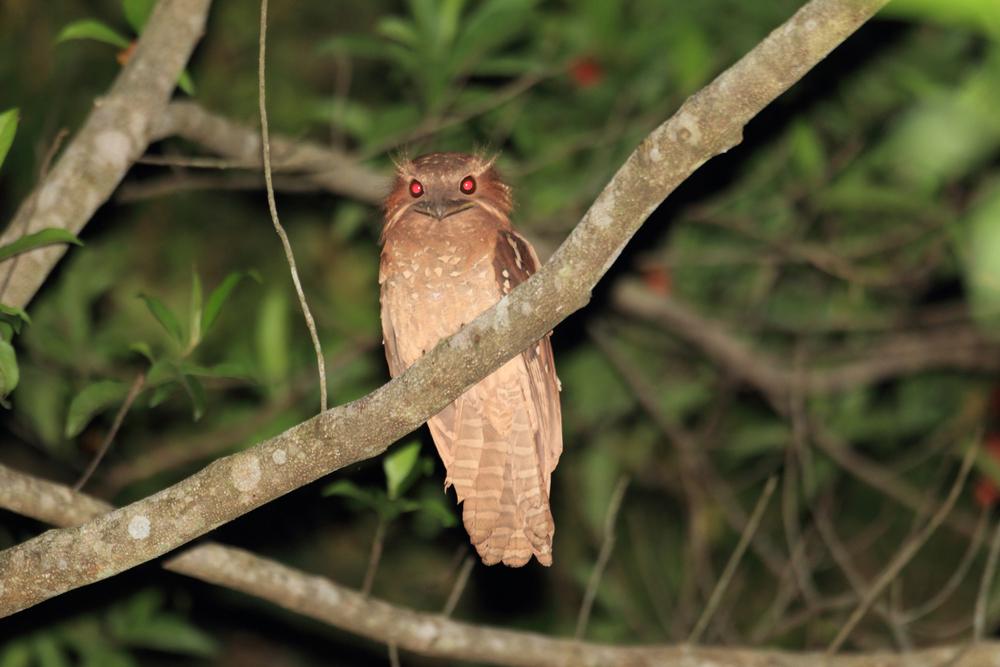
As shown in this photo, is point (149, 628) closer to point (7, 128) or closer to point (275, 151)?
point (275, 151)

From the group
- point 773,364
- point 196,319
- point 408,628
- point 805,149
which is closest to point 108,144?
point 196,319

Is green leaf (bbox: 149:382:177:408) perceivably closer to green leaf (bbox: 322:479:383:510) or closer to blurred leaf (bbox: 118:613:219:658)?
green leaf (bbox: 322:479:383:510)

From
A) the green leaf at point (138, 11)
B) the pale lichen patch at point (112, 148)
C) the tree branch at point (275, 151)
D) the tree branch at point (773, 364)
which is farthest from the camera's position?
the tree branch at point (773, 364)

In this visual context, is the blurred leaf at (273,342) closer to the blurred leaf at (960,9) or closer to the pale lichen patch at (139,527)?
the pale lichen patch at (139,527)

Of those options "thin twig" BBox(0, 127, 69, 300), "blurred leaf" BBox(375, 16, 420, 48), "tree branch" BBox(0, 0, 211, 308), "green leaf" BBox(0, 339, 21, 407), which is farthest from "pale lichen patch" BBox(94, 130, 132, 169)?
"blurred leaf" BBox(375, 16, 420, 48)

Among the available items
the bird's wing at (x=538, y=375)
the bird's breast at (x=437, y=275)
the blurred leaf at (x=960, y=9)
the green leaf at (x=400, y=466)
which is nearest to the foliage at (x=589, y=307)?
the green leaf at (x=400, y=466)

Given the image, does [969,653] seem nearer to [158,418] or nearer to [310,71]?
[158,418]

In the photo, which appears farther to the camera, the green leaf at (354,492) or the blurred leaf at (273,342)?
the blurred leaf at (273,342)
